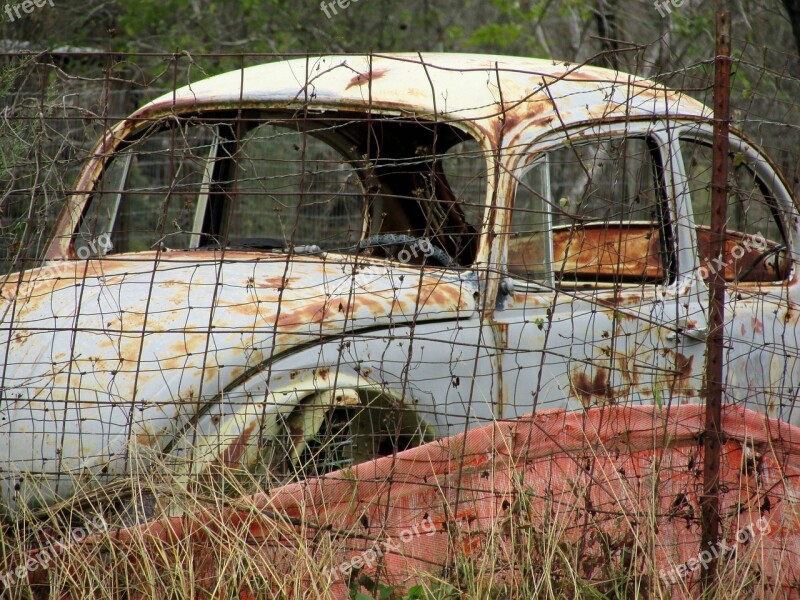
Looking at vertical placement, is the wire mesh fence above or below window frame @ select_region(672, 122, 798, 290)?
below

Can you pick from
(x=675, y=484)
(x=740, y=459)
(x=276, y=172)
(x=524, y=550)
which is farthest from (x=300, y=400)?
(x=276, y=172)

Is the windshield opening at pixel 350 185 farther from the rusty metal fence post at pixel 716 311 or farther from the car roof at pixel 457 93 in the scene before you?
the rusty metal fence post at pixel 716 311

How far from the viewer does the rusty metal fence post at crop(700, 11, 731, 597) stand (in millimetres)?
2797

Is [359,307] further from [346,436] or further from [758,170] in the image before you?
[758,170]

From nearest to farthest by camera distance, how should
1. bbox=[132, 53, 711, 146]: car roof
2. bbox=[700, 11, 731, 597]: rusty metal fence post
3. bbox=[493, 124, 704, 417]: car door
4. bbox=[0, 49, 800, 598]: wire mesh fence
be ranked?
bbox=[0, 49, 800, 598]: wire mesh fence
bbox=[700, 11, 731, 597]: rusty metal fence post
bbox=[493, 124, 704, 417]: car door
bbox=[132, 53, 711, 146]: car roof

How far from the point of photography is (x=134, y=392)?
2775 millimetres

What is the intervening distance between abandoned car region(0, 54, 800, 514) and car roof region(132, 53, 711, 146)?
13mm

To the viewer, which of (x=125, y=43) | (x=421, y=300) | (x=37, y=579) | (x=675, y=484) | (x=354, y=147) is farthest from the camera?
(x=125, y=43)

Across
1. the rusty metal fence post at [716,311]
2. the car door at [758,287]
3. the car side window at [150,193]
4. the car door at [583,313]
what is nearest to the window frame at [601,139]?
the car door at [583,313]

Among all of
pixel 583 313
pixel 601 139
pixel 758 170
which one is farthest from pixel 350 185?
pixel 758 170

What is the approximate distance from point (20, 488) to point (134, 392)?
0.48 metres

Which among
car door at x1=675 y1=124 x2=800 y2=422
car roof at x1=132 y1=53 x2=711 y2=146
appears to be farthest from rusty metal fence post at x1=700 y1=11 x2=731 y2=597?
car door at x1=675 y1=124 x2=800 y2=422

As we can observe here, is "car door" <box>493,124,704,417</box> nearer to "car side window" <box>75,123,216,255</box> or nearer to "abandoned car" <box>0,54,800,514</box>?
"abandoned car" <box>0,54,800,514</box>

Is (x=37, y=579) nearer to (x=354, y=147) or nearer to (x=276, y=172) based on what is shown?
(x=354, y=147)
